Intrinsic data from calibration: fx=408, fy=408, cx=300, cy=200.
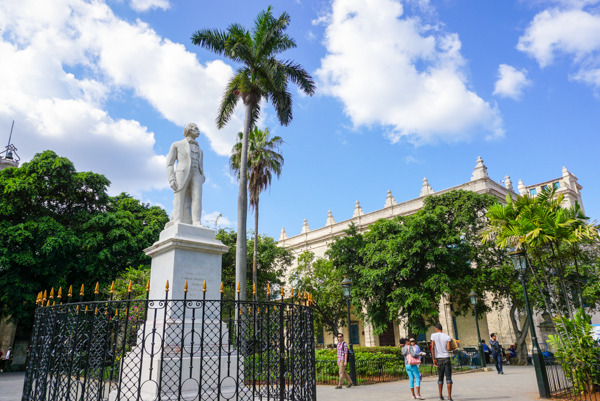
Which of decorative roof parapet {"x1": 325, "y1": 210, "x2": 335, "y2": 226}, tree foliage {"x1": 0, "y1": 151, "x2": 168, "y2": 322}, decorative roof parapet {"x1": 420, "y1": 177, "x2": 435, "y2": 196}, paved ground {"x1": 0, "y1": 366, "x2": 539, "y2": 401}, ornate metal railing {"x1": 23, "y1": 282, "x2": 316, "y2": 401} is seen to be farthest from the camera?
decorative roof parapet {"x1": 325, "y1": 210, "x2": 335, "y2": 226}

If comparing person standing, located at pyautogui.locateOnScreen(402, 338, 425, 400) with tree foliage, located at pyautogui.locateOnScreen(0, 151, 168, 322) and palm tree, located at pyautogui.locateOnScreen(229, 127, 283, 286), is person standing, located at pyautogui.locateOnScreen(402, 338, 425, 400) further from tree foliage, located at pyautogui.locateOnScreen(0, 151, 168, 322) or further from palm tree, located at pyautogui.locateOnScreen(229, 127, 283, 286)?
tree foliage, located at pyautogui.locateOnScreen(0, 151, 168, 322)

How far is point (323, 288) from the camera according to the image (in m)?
31.5

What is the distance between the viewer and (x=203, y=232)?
788 centimetres

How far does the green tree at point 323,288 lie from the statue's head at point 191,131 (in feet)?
73.3

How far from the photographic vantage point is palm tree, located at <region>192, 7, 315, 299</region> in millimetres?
18062

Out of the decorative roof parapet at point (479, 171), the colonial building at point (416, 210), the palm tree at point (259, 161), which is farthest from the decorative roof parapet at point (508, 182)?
the palm tree at point (259, 161)

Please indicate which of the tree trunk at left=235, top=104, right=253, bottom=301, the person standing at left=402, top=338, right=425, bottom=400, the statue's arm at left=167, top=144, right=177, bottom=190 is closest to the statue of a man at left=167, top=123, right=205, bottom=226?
the statue's arm at left=167, top=144, right=177, bottom=190

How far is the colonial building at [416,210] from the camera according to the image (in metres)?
31.7

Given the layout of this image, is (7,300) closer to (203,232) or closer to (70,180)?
(70,180)

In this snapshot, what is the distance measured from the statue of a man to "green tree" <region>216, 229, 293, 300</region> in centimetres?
2299

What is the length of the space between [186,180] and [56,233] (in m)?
18.9

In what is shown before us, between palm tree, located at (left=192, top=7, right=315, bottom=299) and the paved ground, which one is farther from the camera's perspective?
palm tree, located at (left=192, top=7, right=315, bottom=299)

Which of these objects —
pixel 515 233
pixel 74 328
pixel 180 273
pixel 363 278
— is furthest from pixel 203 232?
pixel 363 278

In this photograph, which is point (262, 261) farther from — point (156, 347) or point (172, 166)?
point (156, 347)
